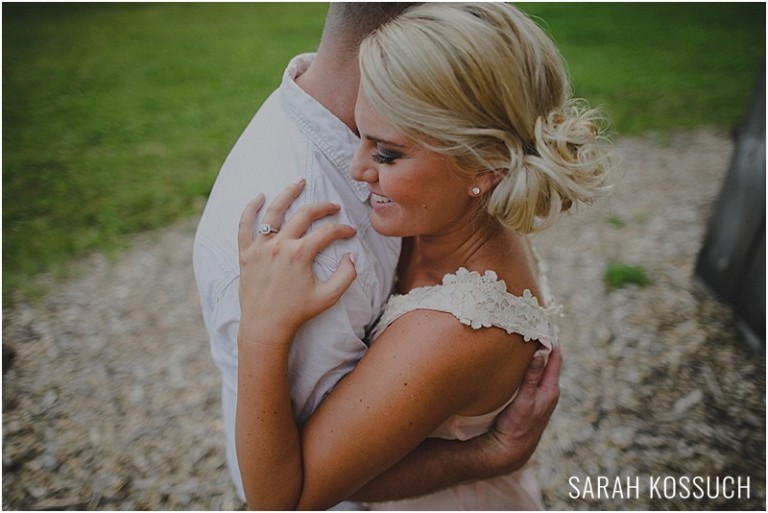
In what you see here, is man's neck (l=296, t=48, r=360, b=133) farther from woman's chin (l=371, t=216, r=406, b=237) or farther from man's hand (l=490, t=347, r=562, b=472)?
man's hand (l=490, t=347, r=562, b=472)

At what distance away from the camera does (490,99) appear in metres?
1.58

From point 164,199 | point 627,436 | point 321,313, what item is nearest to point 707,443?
point 627,436

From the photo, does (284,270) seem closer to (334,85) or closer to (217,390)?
(334,85)

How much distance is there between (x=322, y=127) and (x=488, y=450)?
124 cm

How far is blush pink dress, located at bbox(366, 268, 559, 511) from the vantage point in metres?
1.70

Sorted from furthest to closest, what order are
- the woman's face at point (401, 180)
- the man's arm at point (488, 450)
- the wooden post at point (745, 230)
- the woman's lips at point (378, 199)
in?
the wooden post at point (745, 230) < the man's arm at point (488, 450) < the woman's lips at point (378, 199) < the woman's face at point (401, 180)

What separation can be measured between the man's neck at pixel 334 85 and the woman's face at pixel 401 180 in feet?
0.48

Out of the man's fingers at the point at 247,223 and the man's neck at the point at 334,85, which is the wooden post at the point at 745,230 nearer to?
the man's neck at the point at 334,85

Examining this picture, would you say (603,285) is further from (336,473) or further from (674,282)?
(336,473)

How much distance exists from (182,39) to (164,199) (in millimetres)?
7266

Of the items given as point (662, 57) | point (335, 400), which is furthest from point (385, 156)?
point (662, 57)

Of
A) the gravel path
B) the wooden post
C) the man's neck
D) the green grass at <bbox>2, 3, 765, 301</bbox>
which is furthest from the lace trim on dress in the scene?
the green grass at <bbox>2, 3, 765, 301</bbox>

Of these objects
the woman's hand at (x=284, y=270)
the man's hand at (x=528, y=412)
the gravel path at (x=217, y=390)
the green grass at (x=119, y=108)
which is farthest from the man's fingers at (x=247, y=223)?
the green grass at (x=119, y=108)

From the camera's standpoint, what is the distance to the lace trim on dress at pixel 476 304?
1683 mm
